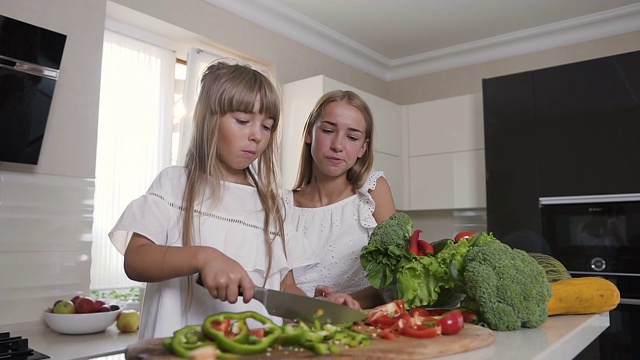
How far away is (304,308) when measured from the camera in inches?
30.4

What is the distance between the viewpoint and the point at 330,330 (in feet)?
2.21

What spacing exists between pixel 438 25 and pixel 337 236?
2.26 m

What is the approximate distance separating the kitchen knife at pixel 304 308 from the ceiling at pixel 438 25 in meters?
2.26

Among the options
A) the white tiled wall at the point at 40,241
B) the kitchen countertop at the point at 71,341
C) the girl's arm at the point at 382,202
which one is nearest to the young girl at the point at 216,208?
the girl's arm at the point at 382,202

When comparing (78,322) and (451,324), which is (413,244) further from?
(78,322)

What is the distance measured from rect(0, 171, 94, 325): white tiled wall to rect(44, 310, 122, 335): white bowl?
0.13m

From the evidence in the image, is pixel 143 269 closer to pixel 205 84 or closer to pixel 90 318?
pixel 205 84

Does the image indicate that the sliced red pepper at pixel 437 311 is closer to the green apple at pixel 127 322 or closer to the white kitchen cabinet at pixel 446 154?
the green apple at pixel 127 322

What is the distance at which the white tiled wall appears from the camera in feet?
5.81

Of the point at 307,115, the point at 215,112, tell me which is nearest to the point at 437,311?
the point at 215,112

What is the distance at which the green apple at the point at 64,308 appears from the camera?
5.71 feet

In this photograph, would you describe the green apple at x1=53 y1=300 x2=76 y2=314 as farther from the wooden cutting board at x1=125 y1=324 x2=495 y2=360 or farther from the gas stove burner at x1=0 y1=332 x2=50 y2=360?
the wooden cutting board at x1=125 y1=324 x2=495 y2=360

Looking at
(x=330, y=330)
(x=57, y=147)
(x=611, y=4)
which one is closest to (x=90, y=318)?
(x=57, y=147)

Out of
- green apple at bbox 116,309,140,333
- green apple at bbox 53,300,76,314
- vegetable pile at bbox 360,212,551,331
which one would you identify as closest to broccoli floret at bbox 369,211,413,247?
vegetable pile at bbox 360,212,551,331
